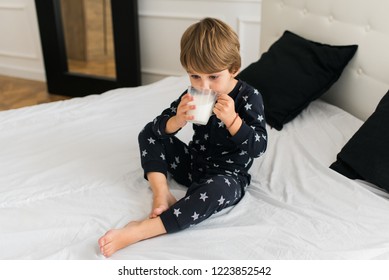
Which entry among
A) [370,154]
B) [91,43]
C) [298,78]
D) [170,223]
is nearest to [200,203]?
[170,223]

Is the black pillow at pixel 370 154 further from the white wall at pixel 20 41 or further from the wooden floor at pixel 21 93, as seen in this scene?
the white wall at pixel 20 41

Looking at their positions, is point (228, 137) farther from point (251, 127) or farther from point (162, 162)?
point (162, 162)

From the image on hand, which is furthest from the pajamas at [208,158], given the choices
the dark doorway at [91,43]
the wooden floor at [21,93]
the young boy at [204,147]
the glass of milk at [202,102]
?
the wooden floor at [21,93]

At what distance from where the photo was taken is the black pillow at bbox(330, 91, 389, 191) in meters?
1.20

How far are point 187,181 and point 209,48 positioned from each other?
1.54ft

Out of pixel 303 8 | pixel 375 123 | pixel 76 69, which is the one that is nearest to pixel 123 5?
pixel 76 69

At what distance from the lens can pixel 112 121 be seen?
1.73m

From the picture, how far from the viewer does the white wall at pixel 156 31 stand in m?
2.86

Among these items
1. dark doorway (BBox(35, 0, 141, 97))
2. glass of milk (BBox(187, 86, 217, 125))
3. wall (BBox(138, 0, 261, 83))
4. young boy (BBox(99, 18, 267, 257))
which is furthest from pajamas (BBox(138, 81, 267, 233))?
dark doorway (BBox(35, 0, 141, 97))

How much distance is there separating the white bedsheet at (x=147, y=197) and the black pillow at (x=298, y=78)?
7cm

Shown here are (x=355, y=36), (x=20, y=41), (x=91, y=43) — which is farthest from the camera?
(x=20, y=41)

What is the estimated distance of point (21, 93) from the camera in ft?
11.3

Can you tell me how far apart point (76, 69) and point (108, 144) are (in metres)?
2.07

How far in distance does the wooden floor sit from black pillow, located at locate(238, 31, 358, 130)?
2199 millimetres
